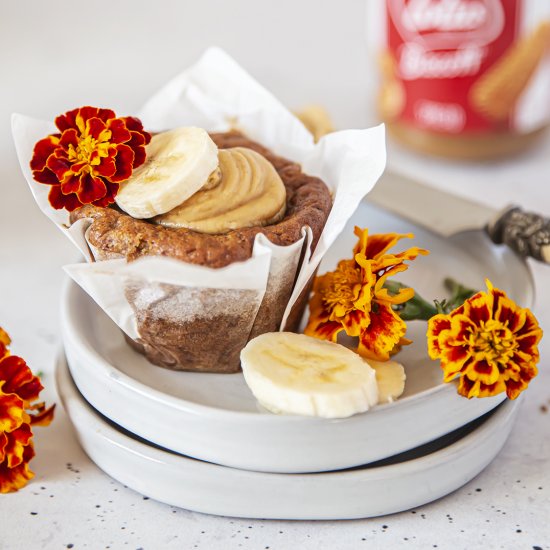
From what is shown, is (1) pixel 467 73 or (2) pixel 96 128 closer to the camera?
(2) pixel 96 128

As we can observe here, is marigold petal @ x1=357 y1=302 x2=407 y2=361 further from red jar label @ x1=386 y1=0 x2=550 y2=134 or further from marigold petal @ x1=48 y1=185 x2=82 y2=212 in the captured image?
red jar label @ x1=386 y1=0 x2=550 y2=134

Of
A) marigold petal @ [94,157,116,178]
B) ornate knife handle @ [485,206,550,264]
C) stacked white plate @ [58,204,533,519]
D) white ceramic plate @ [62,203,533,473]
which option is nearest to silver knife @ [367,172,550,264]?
ornate knife handle @ [485,206,550,264]

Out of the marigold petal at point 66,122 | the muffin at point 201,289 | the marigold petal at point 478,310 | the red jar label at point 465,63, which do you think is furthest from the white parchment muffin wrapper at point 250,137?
the red jar label at point 465,63

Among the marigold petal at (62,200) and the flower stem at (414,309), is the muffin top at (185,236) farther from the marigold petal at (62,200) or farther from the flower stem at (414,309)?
the flower stem at (414,309)

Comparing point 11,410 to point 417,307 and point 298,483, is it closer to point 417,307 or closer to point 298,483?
point 298,483

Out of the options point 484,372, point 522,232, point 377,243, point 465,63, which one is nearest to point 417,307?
point 377,243
